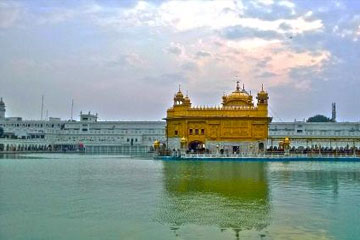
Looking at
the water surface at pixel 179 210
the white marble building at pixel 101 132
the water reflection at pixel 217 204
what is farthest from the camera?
the white marble building at pixel 101 132

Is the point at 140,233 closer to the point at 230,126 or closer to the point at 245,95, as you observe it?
the point at 230,126

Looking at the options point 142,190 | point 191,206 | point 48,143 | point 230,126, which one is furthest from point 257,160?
point 48,143

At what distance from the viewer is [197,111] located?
60.0m

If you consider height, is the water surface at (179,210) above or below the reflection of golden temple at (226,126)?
below

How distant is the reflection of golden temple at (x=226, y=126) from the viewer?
5903 centimetres

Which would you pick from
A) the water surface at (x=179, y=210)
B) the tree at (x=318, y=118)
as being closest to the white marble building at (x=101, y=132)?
the tree at (x=318, y=118)

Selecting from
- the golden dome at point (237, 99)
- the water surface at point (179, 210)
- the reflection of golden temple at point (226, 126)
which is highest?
the golden dome at point (237, 99)

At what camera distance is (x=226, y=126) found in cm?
5925

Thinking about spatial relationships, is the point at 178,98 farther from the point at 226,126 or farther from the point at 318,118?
the point at 318,118

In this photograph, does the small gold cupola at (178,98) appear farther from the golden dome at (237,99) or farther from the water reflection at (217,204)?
the water reflection at (217,204)

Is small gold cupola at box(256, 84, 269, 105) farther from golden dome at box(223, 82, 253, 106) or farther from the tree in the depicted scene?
the tree

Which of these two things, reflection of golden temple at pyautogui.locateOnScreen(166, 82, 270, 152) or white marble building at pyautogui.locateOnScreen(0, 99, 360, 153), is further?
white marble building at pyautogui.locateOnScreen(0, 99, 360, 153)

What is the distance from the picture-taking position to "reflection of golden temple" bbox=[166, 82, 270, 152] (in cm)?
5903

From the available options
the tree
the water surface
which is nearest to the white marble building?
the tree
